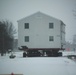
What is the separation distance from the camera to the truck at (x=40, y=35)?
29.7m

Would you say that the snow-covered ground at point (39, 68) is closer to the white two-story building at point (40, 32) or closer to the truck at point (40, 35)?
the truck at point (40, 35)

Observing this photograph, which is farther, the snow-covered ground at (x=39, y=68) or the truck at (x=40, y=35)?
the truck at (x=40, y=35)

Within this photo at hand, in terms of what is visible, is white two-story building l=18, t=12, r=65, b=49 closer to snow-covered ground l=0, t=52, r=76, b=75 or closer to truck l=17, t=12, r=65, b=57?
truck l=17, t=12, r=65, b=57

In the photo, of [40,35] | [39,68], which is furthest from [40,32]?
[39,68]

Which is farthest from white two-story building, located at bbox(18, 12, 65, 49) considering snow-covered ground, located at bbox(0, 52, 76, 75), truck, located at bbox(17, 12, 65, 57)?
snow-covered ground, located at bbox(0, 52, 76, 75)

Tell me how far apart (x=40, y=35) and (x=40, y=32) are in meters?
0.37

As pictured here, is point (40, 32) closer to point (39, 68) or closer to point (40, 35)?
point (40, 35)

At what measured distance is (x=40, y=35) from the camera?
98.4 feet

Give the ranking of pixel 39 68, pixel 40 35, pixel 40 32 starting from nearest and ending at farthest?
pixel 39 68
pixel 40 35
pixel 40 32

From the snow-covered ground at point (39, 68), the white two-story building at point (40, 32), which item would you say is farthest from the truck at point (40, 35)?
the snow-covered ground at point (39, 68)

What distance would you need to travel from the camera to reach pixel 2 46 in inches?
1439

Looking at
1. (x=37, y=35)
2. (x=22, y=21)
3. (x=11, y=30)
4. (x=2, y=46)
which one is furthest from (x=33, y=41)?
(x=11, y=30)

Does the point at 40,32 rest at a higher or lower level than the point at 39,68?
higher

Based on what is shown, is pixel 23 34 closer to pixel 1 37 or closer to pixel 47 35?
pixel 47 35
